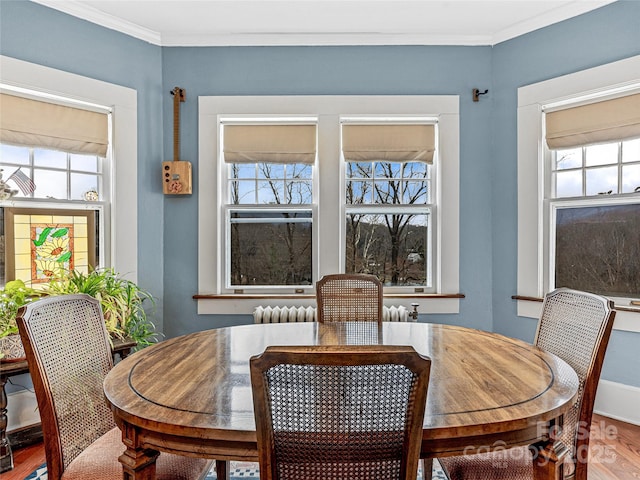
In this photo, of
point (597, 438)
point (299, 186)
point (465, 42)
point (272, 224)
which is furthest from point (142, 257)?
point (597, 438)

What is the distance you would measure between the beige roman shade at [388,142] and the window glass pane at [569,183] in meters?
0.93

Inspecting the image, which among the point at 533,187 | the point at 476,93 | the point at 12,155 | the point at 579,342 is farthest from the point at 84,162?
the point at 533,187

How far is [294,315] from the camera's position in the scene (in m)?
2.95

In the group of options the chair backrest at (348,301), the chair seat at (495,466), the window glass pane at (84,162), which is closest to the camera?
the chair seat at (495,466)

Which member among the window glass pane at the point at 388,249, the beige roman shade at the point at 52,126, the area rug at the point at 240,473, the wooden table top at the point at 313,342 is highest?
the beige roman shade at the point at 52,126

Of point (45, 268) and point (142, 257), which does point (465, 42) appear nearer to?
point (142, 257)

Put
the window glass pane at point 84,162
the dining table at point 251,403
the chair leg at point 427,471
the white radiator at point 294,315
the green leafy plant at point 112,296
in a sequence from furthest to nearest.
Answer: the white radiator at point 294,315
the window glass pane at point 84,162
the green leafy plant at point 112,296
the chair leg at point 427,471
the dining table at point 251,403

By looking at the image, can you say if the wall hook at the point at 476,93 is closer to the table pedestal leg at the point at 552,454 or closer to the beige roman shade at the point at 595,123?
the beige roman shade at the point at 595,123

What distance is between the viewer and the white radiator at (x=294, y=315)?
9.63ft

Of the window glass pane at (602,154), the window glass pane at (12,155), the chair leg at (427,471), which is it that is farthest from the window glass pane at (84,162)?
the window glass pane at (602,154)

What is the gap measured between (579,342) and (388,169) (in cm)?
201

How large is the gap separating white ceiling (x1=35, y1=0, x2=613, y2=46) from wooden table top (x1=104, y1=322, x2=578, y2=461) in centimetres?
224

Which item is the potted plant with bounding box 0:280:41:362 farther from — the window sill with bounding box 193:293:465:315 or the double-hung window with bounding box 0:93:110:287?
the window sill with bounding box 193:293:465:315

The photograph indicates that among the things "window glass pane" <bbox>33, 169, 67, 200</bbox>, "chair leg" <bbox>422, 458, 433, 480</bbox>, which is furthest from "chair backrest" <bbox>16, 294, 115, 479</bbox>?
"window glass pane" <bbox>33, 169, 67, 200</bbox>
